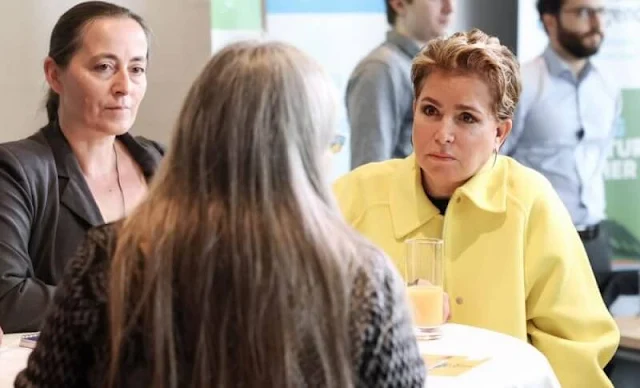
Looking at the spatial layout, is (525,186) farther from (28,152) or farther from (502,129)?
(28,152)

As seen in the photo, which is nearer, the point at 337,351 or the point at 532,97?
the point at 337,351

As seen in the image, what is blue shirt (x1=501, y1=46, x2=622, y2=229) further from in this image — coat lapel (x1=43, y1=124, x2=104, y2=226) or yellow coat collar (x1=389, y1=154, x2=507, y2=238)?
coat lapel (x1=43, y1=124, x2=104, y2=226)

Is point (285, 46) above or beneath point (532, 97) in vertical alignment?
above

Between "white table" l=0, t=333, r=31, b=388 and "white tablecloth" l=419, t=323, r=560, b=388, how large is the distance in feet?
2.36

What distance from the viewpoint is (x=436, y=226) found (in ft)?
7.48

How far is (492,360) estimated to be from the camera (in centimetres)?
179

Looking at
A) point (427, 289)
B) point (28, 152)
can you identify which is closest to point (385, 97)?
point (28, 152)

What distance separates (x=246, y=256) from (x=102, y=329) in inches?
8.8

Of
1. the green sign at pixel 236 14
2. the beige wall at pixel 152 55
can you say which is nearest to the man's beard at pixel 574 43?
the green sign at pixel 236 14

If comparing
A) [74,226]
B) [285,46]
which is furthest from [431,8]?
[285,46]

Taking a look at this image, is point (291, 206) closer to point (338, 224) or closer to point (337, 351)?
point (338, 224)

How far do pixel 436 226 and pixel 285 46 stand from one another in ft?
3.58

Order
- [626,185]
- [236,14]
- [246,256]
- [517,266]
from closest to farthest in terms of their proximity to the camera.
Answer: [246,256]
[517,266]
[236,14]
[626,185]

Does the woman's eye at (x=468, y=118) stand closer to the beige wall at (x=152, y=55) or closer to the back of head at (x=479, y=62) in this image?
the back of head at (x=479, y=62)
